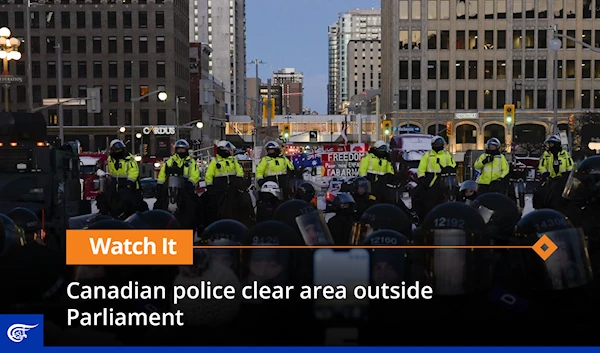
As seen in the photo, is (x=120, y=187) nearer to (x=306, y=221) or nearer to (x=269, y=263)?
(x=306, y=221)

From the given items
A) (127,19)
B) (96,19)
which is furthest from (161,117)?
(96,19)

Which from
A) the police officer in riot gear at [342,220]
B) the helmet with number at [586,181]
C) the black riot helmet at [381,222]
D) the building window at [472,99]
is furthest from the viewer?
the building window at [472,99]

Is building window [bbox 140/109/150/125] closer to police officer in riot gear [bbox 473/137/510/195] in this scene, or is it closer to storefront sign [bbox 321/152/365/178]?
storefront sign [bbox 321/152/365/178]

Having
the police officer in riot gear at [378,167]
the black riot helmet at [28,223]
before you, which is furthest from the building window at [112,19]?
the black riot helmet at [28,223]

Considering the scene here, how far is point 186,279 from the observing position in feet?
18.8

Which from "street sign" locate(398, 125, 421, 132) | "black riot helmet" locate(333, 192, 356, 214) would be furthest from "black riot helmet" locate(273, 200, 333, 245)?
"street sign" locate(398, 125, 421, 132)

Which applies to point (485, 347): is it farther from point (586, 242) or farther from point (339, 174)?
point (339, 174)

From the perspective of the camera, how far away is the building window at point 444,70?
8362 cm

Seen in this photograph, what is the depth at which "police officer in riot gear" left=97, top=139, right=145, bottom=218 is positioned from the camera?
12641 millimetres

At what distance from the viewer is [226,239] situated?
236 inches

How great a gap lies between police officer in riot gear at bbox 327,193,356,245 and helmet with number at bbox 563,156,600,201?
2357 mm

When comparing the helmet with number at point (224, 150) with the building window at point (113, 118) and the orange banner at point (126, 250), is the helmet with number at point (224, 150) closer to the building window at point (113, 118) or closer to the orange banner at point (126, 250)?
the orange banner at point (126, 250)

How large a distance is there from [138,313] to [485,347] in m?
2.53

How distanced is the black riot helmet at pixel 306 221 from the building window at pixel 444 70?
256ft
